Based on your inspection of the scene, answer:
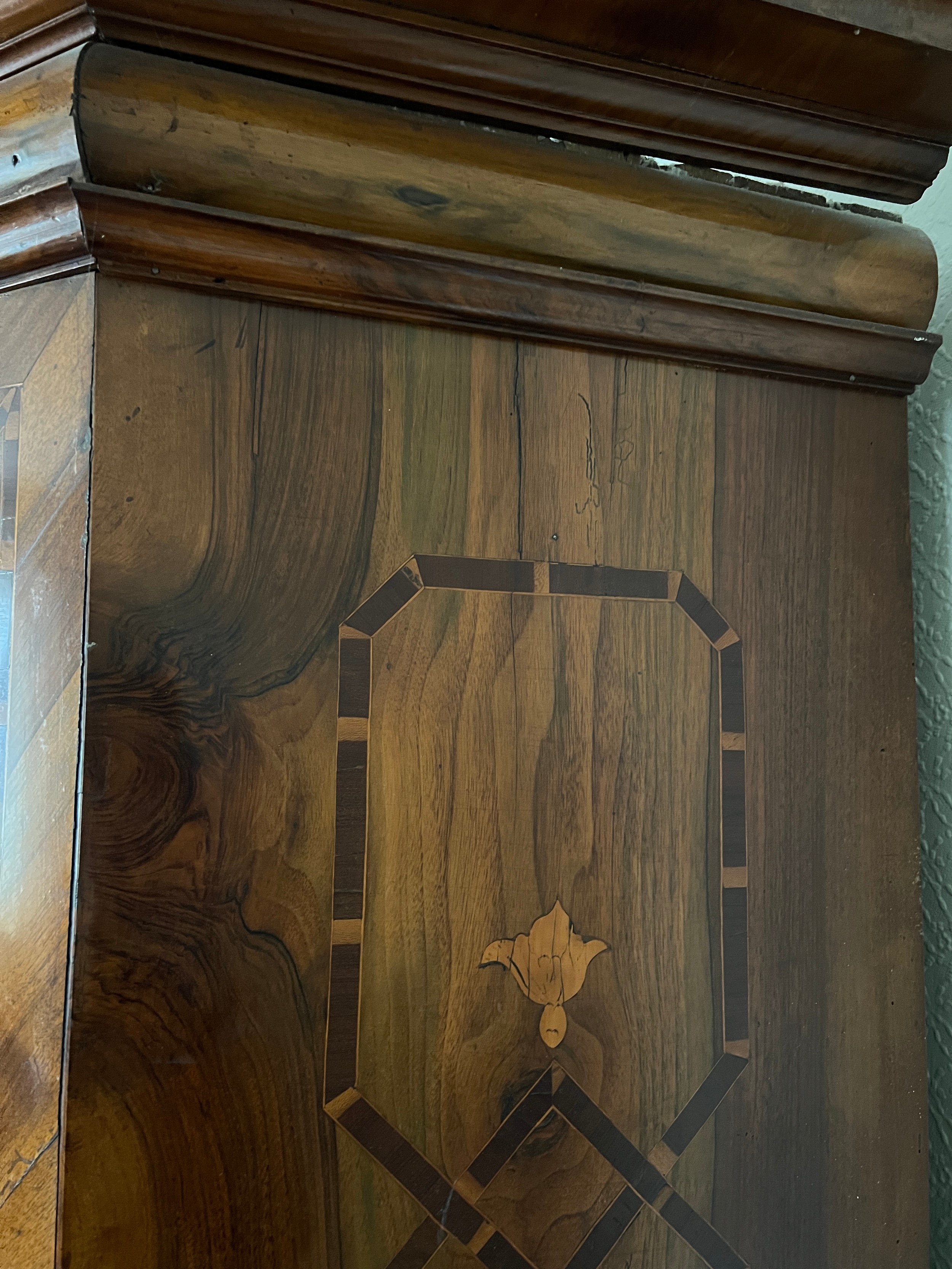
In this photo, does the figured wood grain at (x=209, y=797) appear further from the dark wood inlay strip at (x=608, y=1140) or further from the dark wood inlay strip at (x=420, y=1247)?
the dark wood inlay strip at (x=608, y=1140)

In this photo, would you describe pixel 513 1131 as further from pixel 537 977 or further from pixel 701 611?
pixel 701 611

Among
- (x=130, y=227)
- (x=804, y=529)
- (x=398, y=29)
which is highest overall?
(x=398, y=29)

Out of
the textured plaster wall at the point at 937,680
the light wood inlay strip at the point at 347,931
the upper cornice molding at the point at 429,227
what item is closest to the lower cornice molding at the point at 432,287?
the upper cornice molding at the point at 429,227

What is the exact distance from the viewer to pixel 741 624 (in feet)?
2.17

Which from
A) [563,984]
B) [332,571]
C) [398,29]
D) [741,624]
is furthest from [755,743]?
[398,29]

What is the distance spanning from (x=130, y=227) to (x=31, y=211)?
57 mm

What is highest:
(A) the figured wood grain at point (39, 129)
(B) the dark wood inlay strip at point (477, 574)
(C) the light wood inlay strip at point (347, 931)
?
(A) the figured wood grain at point (39, 129)

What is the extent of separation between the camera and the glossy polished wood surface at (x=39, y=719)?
1.59 ft

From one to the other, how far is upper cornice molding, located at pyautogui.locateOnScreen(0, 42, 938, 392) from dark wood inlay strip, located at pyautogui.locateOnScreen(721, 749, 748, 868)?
274 millimetres

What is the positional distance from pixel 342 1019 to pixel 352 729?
163 millimetres

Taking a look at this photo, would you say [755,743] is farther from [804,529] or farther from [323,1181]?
[323,1181]

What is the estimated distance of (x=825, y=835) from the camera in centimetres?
68

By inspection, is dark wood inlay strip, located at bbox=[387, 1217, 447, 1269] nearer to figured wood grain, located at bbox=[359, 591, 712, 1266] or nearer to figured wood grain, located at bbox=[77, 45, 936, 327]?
figured wood grain, located at bbox=[359, 591, 712, 1266]

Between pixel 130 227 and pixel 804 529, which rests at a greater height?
pixel 130 227
